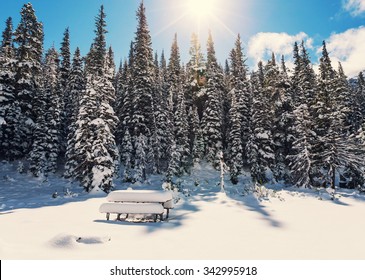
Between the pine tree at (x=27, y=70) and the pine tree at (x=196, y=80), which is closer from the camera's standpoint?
the pine tree at (x=27, y=70)

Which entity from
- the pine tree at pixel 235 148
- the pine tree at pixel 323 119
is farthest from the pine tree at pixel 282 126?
the pine tree at pixel 323 119

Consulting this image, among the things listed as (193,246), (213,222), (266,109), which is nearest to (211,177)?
(266,109)

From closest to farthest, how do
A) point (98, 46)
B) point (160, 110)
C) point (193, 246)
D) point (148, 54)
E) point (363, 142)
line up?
1. point (193, 246)
2. point (363, 142)
3. point (98, 46)
4. point (148, 54)
5. point (160, 110)

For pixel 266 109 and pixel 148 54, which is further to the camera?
pixel 148 54

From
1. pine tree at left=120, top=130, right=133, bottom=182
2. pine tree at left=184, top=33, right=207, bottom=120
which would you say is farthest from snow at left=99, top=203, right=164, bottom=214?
pine tree at left=184, top=33, right=207, bottom=120

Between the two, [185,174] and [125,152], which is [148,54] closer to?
[125,152]

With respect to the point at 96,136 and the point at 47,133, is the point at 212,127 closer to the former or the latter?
the point at 96,136

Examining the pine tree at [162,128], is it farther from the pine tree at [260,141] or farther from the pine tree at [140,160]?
the pine tree at [260,141]

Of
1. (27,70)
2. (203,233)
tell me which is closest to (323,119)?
(203,233)

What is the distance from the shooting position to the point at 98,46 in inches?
1160

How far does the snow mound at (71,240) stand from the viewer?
279 inches

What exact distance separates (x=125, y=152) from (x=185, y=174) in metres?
10.2

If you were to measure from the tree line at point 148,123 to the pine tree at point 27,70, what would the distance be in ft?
0.43

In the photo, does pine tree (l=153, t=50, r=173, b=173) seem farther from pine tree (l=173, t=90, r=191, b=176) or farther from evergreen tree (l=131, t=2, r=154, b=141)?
evergreen tree (l=131, t=2, r=154, b=141)
